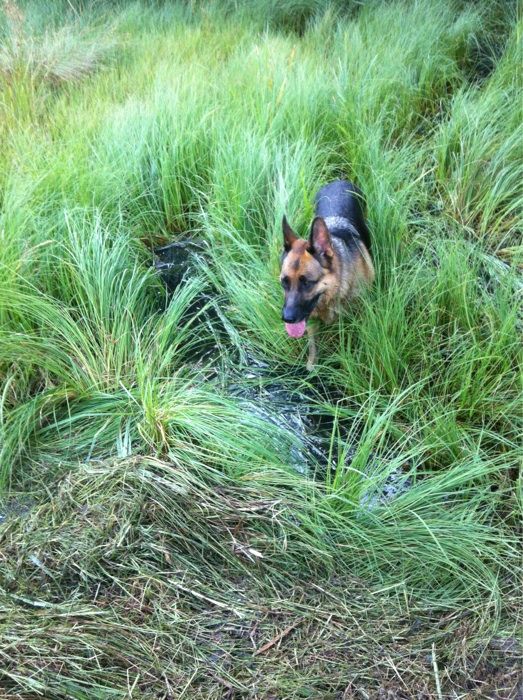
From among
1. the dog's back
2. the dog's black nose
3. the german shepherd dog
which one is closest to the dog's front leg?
the german shepherd dog

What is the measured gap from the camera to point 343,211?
3227 millimetres

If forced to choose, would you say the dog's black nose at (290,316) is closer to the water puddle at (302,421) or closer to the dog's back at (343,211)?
the water puddle at (302,421)

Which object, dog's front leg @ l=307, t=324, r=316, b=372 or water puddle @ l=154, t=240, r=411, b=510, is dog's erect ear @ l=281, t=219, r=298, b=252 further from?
water puddle @ l=154, t=240, r=411, b=510

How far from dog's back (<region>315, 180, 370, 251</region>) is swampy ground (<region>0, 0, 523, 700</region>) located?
83 mm

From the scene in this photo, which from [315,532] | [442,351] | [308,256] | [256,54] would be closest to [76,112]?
[256,54]

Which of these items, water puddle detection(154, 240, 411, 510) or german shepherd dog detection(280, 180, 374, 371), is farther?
german shepherd dog detection(280, 180, 374, 371)

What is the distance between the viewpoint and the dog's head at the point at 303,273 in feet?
8.86

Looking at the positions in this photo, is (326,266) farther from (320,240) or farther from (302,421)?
(302,421)

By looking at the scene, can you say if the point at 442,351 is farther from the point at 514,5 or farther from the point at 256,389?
the point at 514,5

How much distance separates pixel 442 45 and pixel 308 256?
307cm

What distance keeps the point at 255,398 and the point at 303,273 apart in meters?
0.56

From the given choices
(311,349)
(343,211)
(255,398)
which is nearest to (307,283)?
(311,349)

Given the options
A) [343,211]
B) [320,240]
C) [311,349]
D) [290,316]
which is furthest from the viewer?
[343,211]

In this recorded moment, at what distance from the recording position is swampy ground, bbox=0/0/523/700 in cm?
197
